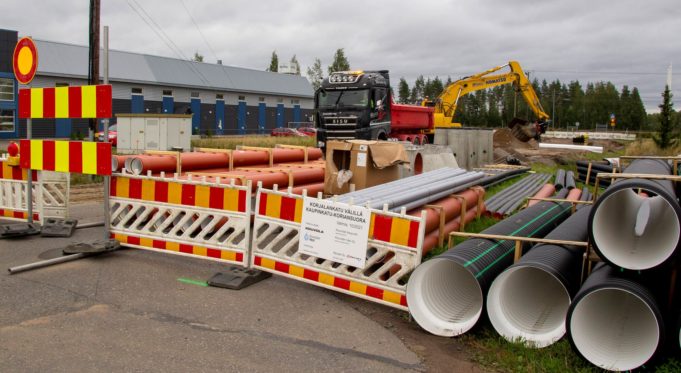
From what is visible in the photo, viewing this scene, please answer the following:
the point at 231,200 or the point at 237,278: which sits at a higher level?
the point at 231,200

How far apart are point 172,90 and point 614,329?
164ft

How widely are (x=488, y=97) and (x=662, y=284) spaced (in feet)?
479

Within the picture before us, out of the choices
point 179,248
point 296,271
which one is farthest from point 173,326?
point 179,248

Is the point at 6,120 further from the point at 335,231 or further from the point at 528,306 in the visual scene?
the point at 528,306

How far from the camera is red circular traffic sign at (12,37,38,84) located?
25.2ft

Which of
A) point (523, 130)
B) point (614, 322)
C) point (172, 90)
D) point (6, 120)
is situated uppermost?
point (172, 90)

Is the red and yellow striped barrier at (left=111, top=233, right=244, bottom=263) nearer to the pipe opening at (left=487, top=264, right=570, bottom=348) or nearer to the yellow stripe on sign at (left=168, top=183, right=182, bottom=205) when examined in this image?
the yellow stripe on sign at (left=168, top=183, right=182, bottom=205)

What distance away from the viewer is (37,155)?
7684 mm

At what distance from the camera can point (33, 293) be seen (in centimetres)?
568

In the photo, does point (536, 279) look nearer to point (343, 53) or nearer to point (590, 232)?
point (590, 232)

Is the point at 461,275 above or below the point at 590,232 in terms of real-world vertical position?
below

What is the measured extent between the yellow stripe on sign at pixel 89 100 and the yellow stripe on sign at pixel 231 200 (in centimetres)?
201

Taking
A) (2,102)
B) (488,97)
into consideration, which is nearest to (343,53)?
(2,102)

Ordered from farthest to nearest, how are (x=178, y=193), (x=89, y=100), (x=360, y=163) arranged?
1. (x=360, y=163)
2. (x=89, y=100)
3. (x=178, y=193)
